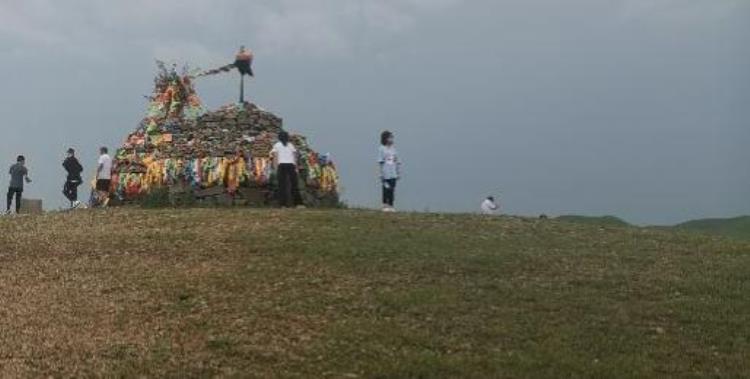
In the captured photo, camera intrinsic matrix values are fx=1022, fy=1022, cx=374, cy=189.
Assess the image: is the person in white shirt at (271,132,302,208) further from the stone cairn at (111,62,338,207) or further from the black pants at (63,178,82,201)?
the black pants at (63,178,82,201)

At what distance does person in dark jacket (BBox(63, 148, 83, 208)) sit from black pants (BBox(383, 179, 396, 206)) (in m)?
7.95

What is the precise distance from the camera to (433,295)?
10.3m

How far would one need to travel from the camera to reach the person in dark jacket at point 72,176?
72.8 ft

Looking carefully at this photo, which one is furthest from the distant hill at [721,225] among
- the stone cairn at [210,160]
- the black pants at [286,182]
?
the black pants at [286,182]

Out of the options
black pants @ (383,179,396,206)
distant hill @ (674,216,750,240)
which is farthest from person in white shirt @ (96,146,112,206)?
distant hill @ (674,216,750,240)

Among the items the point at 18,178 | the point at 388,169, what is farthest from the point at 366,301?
the point at 18,178

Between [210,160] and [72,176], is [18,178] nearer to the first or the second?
[72,176]

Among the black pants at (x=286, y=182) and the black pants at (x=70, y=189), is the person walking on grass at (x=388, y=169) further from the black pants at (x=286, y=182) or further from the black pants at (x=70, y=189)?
the black pants at (x=70, y=189)

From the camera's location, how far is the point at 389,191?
17.7 m

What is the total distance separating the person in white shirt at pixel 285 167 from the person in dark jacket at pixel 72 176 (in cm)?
583

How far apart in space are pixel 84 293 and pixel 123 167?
1077 centimetres

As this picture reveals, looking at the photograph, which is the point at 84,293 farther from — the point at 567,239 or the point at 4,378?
the point at 567,239

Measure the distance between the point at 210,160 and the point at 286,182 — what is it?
2.73 metres

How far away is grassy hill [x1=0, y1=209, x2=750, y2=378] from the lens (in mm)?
8266
